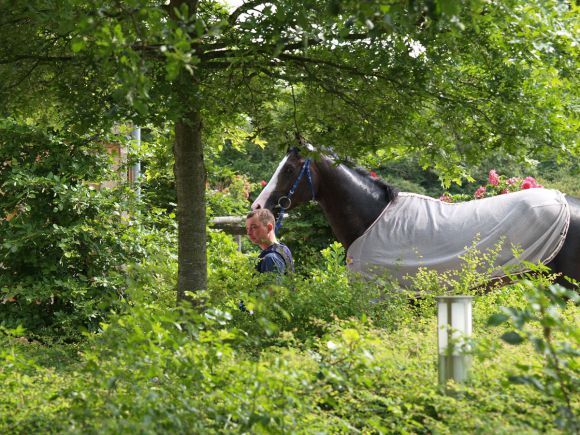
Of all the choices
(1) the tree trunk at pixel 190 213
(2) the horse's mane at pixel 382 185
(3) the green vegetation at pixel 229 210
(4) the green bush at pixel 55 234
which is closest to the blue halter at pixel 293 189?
(2) the horse's mane at pixel 382 185

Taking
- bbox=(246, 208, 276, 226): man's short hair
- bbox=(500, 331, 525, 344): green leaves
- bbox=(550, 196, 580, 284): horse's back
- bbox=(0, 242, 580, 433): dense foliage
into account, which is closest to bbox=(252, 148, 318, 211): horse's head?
bbox=(246, 208, 276, 226): man's short hair

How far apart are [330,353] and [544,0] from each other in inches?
103

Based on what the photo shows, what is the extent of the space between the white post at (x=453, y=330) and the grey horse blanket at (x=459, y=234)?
122 inches

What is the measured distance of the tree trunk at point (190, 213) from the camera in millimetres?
6340

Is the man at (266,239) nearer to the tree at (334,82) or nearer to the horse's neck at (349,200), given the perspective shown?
the tree at (334,82)

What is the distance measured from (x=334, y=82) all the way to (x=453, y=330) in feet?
8.34

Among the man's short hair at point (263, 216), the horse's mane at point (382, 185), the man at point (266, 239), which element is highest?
the horse's mane at point (382, 185)

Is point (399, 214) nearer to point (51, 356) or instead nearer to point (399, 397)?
point (51, 356)

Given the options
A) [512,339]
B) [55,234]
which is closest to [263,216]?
[55,234]

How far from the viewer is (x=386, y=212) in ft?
25.6

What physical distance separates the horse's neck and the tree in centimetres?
137

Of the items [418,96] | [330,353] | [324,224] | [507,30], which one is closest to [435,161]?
[418,96]

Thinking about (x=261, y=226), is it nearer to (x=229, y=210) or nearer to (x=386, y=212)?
(x=386, y=212)

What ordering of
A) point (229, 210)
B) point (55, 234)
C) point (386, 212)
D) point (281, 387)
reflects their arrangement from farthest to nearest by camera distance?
point (229, 210) → point (386, 212) → point (55, 234) → point (281, 387)
